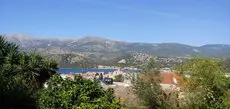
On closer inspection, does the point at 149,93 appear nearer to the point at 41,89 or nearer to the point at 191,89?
the point at 191,89

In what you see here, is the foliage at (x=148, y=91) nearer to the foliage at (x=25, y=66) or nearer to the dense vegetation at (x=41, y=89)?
the dense vegetation at (x=41, y=89)

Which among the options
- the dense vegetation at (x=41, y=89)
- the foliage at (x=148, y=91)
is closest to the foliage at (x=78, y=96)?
the dense vegetation at (x=41, y=89)

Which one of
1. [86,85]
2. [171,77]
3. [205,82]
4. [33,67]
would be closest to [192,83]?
[205,82]

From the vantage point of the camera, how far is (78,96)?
1909 centimetres

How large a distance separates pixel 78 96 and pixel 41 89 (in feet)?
38.0

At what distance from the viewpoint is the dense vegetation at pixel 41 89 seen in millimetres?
18859

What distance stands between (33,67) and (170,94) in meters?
14.0

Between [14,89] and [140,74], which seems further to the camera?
[140,74]

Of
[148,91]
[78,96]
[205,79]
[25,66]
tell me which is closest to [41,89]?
[148,91]

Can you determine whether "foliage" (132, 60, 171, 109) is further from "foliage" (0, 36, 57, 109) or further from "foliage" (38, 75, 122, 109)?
"foliage" (38, 75, 122, 109)

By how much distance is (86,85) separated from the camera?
19562 millimetres

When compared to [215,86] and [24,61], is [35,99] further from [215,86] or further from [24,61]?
[215,86]

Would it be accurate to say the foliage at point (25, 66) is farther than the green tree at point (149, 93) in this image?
Yes

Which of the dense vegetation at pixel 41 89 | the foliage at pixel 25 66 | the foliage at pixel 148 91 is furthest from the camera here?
the foliage at pixel 25 66
